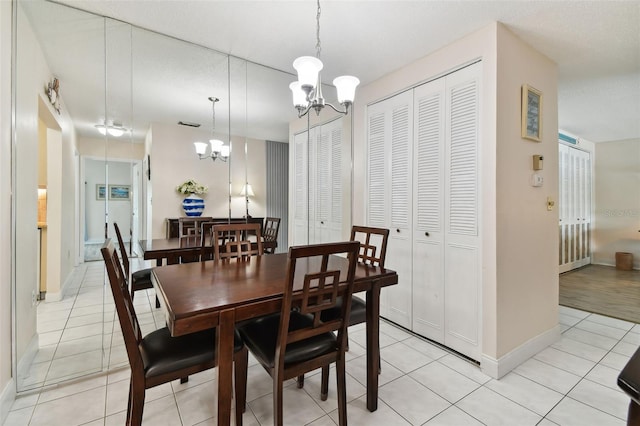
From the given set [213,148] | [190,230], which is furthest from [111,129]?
[190,230]

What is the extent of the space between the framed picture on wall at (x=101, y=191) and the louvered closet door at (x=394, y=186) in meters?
2.49

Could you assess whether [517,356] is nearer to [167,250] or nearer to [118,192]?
[167,250]

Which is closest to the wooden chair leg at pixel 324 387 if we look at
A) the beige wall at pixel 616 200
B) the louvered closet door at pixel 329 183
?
the louvered closet door at pixel 329 183

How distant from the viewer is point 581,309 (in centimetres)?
345

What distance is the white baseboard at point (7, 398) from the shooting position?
5.38 ft

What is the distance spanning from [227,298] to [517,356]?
2.31m

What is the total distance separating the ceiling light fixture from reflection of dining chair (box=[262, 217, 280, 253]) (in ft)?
5.08

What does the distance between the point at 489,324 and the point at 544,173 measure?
1432mm

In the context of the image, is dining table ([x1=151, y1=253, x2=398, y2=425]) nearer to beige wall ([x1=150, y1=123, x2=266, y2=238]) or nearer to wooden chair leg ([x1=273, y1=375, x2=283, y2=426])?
wooden chair leg ([x1=273, y1=375, x2=283, y2=426])

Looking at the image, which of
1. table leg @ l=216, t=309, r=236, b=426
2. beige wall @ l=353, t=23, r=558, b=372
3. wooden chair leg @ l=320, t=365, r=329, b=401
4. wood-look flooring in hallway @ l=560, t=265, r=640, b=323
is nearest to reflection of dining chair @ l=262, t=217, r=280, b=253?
wooden chair leg @ l=320, t=365, r=329, b=401

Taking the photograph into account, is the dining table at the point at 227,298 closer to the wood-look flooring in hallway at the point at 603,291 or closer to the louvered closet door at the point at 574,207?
A: the wood-look flooring in hallway at the point at 603,291

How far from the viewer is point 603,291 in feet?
13.5

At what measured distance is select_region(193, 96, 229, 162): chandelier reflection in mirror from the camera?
2881mm

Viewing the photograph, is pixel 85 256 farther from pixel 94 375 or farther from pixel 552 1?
pixel 552 1
